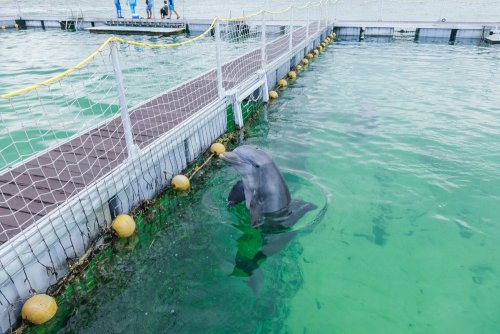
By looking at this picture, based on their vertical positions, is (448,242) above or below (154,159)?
below

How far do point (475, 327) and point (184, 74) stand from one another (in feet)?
42.1

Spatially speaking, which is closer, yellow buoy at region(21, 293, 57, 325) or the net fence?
yellow buoy at region(21, 293, 57, 325)

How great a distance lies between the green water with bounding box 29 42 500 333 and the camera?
14.3 feet

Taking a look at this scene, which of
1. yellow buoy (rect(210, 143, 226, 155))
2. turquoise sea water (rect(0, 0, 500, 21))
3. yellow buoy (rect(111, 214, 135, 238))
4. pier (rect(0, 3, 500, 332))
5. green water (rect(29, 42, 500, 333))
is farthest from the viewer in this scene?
turquoise sea water (rect(0, 0, 500, 21))

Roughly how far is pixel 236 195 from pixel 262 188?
0.64 meters

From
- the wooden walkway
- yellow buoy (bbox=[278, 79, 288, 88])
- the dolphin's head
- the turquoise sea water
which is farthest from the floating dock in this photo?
the dolphin's head

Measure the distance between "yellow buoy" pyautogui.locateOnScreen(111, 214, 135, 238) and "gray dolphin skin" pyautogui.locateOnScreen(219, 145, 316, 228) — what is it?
1552mm

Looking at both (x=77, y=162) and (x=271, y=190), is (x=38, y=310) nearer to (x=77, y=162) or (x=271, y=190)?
(x=77, y=162)

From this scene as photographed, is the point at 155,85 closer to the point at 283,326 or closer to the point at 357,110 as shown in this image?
the point at 357,110

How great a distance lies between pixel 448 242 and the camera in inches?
221

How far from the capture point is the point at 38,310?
12.8 feet

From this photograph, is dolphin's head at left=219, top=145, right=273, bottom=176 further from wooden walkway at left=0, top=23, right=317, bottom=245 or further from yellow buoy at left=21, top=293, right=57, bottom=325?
yellow buoy at left=21, top=293, right=57, bottom=325

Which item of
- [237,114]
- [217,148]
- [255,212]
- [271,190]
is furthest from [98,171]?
[237,114]

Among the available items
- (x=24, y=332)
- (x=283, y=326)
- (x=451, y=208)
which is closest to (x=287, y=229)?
(x=283, y=326)
